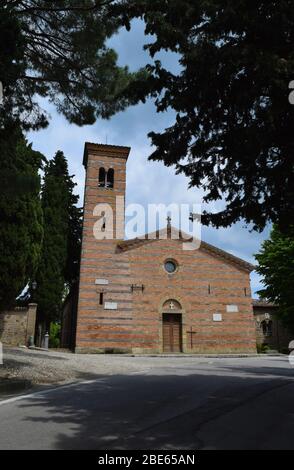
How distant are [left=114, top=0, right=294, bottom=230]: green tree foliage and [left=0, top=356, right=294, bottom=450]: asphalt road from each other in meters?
2.94

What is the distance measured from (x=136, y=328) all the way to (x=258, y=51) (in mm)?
22297

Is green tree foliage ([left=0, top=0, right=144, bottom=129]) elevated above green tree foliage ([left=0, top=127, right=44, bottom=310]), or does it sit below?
above

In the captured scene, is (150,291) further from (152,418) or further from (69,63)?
(152,418)

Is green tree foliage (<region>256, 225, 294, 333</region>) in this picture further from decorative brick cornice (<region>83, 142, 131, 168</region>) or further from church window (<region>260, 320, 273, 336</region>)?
decorative brick cornice (<region>83, 142, 131, 168</region>)

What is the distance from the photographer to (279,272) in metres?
28.9

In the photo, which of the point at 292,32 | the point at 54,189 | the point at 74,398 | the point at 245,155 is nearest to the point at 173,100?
the point at 245,155

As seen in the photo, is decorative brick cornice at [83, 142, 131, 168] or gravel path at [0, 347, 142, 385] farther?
decorative brick cornice at [83, 142, 131, 168]

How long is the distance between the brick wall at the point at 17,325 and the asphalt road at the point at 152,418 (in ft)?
44.4

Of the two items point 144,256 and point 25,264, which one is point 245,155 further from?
point 144,256

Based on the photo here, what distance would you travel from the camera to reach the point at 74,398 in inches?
283

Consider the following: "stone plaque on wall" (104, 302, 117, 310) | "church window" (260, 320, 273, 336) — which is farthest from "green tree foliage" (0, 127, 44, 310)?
"church window" (260, 320, 273, 336)

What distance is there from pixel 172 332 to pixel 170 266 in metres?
4.40

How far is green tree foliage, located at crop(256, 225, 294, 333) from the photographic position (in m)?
28.1

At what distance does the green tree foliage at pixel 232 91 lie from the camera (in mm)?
4897
